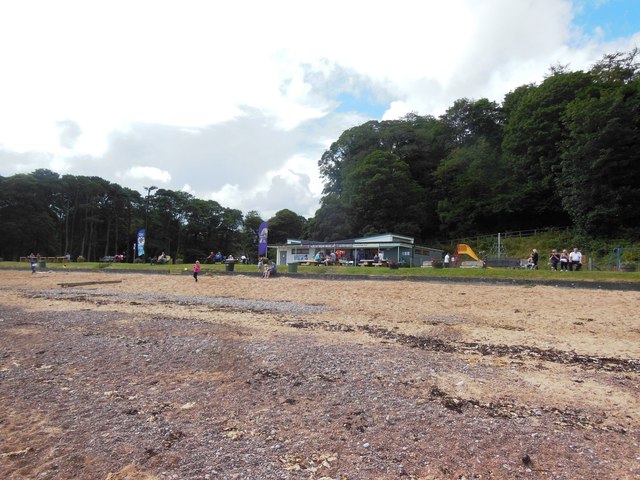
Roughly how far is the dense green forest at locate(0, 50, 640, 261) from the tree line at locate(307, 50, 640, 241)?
13 cm

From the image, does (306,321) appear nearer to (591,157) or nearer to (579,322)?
(579,322)

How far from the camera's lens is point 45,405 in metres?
5.25

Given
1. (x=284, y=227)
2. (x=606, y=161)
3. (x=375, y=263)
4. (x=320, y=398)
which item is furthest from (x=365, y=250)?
(x=284, y=227)

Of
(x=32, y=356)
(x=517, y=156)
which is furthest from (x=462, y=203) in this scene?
(x=32, y=356)

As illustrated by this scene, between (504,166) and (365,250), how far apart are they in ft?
82.4

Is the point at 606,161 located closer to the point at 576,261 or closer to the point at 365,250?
the point at 576,261

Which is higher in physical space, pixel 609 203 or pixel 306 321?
pixel 609 203

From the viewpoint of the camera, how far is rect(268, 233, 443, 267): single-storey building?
36.9m

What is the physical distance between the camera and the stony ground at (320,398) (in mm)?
3801

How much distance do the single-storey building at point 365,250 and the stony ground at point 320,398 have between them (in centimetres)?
2501

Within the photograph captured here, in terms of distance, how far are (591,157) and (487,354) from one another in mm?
37225

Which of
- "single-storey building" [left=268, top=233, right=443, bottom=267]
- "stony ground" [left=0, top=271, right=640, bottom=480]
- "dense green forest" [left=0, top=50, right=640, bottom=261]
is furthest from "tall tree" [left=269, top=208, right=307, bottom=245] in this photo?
"stony ground" [left=0, top=271, right=640, bottom=480]

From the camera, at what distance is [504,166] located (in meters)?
52.2

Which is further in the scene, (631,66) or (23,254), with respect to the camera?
(23,254)
